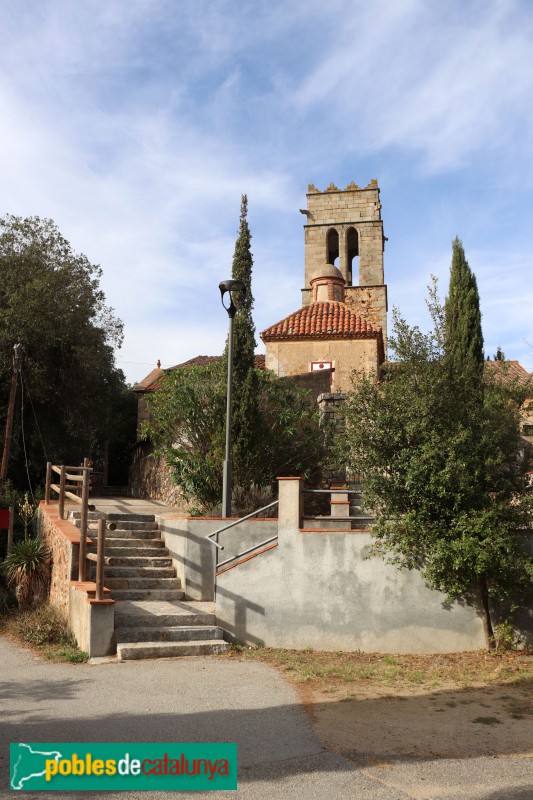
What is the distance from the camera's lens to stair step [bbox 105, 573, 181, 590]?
11312mm

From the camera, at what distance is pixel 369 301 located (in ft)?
115

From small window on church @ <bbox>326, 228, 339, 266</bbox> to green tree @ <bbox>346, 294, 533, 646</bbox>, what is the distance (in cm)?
2855

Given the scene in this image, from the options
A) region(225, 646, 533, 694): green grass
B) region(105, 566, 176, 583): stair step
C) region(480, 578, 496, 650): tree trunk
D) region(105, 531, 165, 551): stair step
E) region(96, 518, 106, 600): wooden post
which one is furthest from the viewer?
region(105, 531, 165, 551): stair step

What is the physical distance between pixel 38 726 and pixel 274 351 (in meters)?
17.2

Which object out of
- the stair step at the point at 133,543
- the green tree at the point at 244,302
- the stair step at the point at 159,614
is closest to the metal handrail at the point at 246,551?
the stair step at the point at 159,614

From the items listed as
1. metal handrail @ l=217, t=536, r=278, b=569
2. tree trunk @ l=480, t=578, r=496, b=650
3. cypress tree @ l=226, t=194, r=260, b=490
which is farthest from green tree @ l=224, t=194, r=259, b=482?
tree trunk @ l=480, t=578, r=496, b=650

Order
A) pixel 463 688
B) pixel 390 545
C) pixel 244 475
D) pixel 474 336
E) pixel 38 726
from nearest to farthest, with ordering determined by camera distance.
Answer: pixel 38 726 → pixel 463 688 → pixel 390 545 → pixel 244 475 → pixel 474 336

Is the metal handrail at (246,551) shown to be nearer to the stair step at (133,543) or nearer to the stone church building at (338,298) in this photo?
the stair step at (133,543)

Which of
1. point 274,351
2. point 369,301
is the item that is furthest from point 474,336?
point 369,301

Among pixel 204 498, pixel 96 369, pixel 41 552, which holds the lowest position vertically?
pixel 41 552

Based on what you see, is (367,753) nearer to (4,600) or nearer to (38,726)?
(38,726)

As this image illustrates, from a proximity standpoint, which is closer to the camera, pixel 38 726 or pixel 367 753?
pixel 367 753

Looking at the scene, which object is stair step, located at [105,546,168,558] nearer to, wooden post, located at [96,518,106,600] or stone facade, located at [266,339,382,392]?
wooden post, located at [96,518,106,600]

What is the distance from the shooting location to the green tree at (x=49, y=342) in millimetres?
20172
